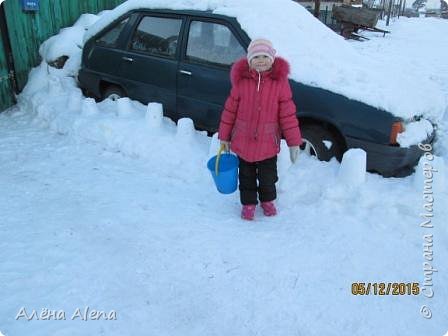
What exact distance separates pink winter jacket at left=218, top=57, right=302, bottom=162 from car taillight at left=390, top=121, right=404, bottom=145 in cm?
102

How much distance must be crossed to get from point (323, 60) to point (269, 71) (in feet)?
4.20

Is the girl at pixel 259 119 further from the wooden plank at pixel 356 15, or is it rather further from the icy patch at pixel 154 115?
the wooden plank at pixel 356 15

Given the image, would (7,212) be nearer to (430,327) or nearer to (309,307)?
(309,307)

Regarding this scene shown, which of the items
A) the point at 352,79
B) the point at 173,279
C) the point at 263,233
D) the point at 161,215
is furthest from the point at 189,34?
the point at 173,279

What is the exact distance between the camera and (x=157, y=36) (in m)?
4.77

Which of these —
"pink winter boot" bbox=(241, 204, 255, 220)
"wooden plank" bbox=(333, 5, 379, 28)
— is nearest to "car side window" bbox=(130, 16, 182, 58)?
"pink winter boot" bbox=(241, 204, 255, 220)

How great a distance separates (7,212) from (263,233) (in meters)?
Result: 2.15

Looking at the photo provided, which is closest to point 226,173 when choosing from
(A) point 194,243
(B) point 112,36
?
(A) point 194,243

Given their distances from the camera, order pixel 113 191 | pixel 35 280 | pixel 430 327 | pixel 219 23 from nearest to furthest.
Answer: pixel 430 327 < pixel 35 280 < pixel 113 191 < pixel 219 23

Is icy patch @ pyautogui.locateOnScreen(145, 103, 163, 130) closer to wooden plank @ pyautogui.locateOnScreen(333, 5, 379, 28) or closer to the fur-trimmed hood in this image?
the fur-trimmed hood

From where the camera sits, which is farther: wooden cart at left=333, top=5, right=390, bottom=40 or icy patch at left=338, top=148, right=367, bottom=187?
wooden cart at left=333, top=5, right=390, bottom=40

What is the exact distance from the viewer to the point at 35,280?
8.48 feet

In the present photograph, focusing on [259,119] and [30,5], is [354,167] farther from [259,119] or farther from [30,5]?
[30,5]

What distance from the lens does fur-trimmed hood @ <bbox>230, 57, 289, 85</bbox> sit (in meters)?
3.01
